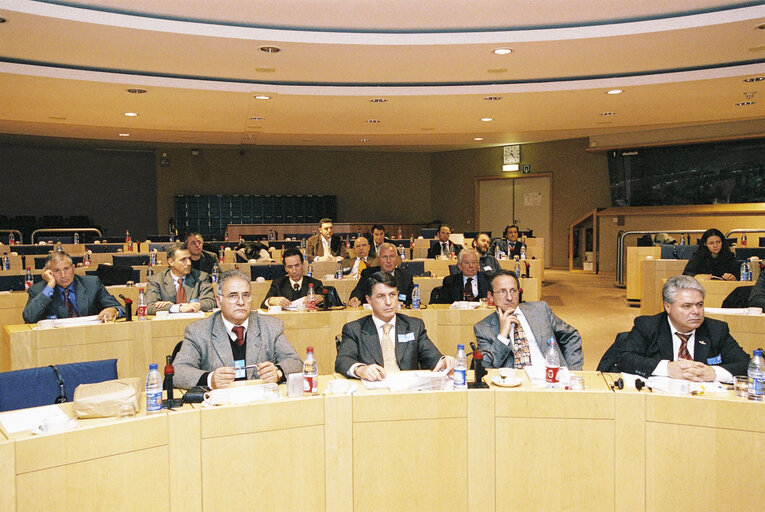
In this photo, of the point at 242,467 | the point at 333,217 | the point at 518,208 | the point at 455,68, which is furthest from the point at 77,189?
the point at 242,467

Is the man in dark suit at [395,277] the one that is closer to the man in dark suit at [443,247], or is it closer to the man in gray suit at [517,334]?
the man in gray suit at [517,334]

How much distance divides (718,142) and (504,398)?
12.8 meters

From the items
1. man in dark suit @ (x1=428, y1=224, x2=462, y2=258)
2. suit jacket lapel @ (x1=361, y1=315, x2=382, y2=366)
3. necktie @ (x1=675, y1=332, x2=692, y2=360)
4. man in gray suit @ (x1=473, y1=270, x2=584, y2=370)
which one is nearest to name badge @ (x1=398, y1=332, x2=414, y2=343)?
suit jacket lapel @ (x1=361, y1=315, x2=382, y2=366)

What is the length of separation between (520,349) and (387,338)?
30.8 inches

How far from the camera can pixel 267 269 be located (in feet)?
25.9

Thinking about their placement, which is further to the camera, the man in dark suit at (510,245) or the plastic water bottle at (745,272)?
the man in dark suit at (510,245)

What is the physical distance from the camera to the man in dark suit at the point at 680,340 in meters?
3.41

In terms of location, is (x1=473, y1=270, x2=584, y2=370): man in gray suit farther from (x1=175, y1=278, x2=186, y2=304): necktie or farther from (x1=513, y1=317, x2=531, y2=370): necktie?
(x1=175, y1=278, x2=186, y2=304): necktie

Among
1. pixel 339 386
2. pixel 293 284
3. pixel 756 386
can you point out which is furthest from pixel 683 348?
pixel 293 284

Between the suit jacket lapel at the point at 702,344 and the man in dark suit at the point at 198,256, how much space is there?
17.4 feet

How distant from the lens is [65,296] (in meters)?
5.22

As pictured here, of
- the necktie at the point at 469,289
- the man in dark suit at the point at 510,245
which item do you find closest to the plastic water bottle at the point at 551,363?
the necktie at the point at 469,289

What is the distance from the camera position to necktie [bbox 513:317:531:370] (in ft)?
12.4

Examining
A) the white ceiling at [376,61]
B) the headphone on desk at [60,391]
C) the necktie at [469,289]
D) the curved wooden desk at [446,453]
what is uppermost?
the white ceiling at [376,61]
